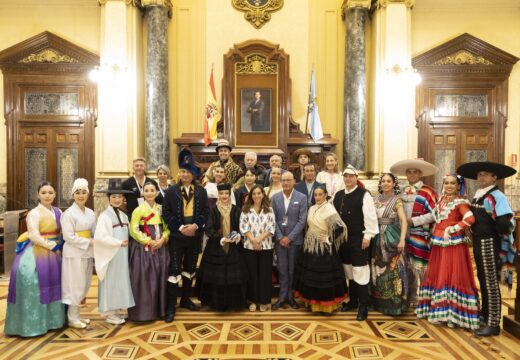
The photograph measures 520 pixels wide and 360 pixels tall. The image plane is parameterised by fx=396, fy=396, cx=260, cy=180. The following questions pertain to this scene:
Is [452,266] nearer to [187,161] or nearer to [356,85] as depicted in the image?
[187,161]

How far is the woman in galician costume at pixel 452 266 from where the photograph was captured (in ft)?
13.0

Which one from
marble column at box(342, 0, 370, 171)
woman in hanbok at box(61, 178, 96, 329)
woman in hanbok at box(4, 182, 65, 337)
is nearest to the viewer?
woman in hanbok at box(4, 182, 65, 337)

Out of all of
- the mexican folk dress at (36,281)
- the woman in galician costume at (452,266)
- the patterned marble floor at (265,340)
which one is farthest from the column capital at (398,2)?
the mexican folk dress at (36,281)

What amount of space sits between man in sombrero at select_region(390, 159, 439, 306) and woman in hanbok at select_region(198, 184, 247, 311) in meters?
1.93

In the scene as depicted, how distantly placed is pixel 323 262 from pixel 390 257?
767 millimetres

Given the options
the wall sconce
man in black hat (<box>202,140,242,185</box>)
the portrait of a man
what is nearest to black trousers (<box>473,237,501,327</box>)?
man in black hat (<box>202,140,242,185</box>)

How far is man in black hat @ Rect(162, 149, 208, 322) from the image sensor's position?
4270 mm

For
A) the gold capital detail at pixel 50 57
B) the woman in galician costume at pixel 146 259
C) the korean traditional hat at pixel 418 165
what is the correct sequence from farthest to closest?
the gold capital detail at pixel 50 57 < the korean traditional hat at pixel 418 165 < the woman in galician costume at pixel 146 259

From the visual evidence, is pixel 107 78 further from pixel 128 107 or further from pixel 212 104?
pixel 212 104

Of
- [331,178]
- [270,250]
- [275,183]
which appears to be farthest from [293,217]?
[331,178]

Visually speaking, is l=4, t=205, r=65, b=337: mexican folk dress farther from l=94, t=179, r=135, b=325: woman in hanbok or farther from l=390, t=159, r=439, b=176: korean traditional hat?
l=390, t=159, r=439, b=176: korean traditional hat

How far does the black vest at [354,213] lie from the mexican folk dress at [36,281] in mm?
2997

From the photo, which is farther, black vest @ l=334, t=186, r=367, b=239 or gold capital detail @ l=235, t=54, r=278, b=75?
gold capital detail @ l=235, t=54, r=278, b=75

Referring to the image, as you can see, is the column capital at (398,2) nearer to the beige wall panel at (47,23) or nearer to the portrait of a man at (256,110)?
the portrait of a man at (256,110)
